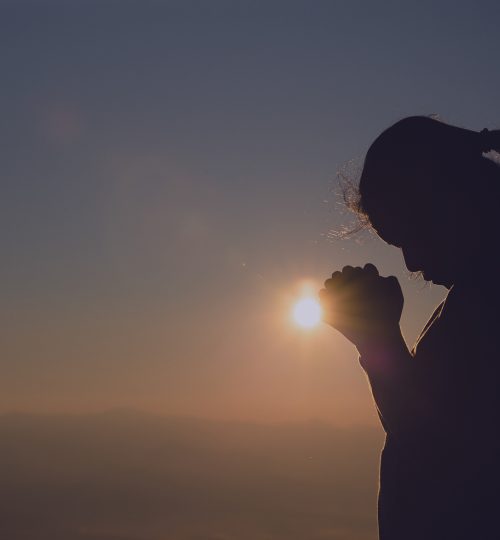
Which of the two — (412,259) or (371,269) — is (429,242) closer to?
(412,259)

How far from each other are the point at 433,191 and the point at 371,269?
31cm

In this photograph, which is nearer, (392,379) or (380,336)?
(392,379)

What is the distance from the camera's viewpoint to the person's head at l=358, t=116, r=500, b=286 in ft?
7.79

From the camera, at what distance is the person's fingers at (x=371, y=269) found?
2531mm

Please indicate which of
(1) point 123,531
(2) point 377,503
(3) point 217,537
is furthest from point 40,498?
(2) point 377,503

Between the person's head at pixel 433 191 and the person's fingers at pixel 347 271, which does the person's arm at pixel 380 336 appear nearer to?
the person's fingers at pixel 347 271

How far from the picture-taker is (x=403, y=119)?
8.46ft

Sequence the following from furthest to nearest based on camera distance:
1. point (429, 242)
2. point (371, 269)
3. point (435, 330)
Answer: point (371, 269) < point (429, 242) < point (435, 330)

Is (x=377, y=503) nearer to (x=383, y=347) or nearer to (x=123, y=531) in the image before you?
(x=383, y=347)

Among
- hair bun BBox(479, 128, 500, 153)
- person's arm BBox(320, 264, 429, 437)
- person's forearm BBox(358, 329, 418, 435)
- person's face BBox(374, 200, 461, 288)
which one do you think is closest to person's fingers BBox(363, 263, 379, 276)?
person's arm BBox(320, 264, 429, 437)

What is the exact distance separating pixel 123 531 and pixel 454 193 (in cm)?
14788

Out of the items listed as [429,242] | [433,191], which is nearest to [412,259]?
[429,242]

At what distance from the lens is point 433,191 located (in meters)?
2.39

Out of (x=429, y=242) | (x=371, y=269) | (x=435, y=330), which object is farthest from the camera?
(x=371, y=269)
